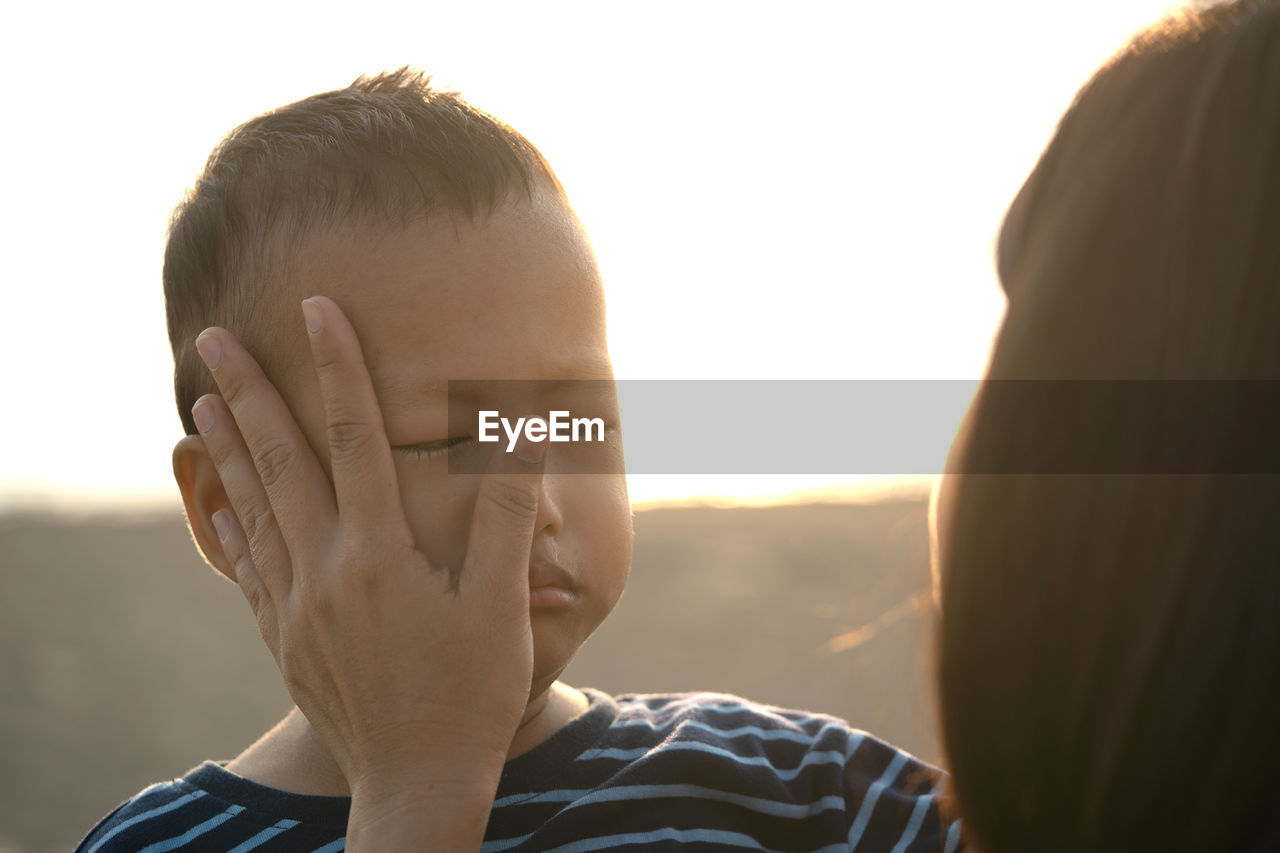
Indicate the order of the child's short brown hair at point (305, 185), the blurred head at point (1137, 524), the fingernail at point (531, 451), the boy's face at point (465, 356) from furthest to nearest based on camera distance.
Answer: the child's short brown hair at point (305, 185), the boy's face at point (465, 356), the fingernail at point (531, 451), the blurred head at point (1137, 524)

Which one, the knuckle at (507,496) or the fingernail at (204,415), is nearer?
the knuckle at (507,496)

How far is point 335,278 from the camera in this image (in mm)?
1722

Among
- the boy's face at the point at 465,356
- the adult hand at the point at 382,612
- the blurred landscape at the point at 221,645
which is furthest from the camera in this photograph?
the blurred landscape at the point at 221,645

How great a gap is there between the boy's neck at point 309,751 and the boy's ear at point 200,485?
325 millimetres

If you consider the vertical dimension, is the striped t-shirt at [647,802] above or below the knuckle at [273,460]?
below

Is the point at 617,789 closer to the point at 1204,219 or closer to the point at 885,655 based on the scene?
the point at 1204,219

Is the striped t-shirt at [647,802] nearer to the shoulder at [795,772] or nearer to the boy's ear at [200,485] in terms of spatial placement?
the shoulder at [795,772]

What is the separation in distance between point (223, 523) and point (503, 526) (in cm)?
55

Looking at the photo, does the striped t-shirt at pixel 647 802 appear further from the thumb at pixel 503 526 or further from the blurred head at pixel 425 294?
the thumb at pixel 503 526

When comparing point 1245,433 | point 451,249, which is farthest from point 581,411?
point 1245,433

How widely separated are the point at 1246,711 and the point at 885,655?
5336mm

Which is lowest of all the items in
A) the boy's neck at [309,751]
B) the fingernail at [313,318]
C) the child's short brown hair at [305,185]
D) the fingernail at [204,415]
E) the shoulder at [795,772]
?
the shoulder at [795,772]

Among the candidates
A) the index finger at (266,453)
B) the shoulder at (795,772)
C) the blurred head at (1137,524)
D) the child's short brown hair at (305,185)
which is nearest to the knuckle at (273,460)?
the index finger at (266,453)

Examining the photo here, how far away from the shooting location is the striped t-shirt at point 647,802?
1.73 meters
